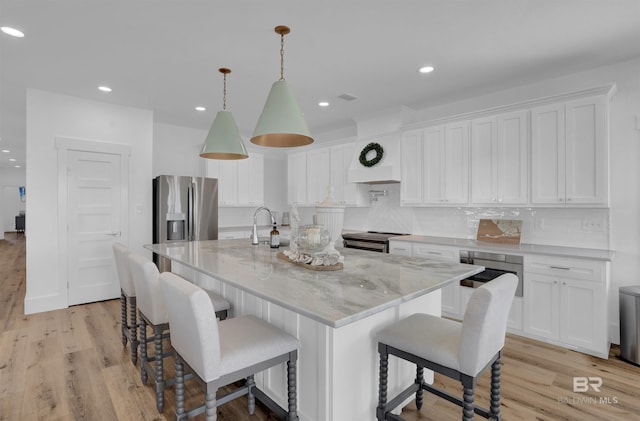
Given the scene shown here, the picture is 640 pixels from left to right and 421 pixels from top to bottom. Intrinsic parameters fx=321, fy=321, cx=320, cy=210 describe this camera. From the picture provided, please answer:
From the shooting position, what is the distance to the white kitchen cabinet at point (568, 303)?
2.81 m

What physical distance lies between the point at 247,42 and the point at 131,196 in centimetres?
304

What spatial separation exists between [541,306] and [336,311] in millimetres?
2869

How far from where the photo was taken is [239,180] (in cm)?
594

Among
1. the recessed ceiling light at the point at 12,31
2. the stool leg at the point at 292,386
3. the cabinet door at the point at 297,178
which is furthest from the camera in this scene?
the cabinet door at the point at 297,178

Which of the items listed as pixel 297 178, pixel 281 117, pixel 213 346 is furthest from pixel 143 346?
pixel 297 178

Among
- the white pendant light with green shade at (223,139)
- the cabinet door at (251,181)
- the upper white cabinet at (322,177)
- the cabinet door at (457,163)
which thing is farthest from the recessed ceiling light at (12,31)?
the cabinet door at (457,163)

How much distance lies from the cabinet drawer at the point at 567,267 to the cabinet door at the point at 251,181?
4519mm

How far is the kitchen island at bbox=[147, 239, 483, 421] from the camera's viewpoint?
1.39 metres

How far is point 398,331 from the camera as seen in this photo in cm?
168

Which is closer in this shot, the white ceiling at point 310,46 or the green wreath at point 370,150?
the white ceiling at point 310,46

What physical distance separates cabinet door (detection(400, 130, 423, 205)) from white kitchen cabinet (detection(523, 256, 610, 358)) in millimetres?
1613

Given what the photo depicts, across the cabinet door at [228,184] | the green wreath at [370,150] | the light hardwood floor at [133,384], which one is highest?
the green wreath at [370,150]

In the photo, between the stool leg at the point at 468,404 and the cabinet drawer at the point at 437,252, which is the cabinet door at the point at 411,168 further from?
the stool leg at the point at 468,404

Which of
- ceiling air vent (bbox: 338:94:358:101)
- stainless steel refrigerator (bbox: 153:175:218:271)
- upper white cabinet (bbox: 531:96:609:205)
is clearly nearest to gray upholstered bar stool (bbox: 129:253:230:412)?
stainless steel refrigerator (bbox: 153:175:218:271)
